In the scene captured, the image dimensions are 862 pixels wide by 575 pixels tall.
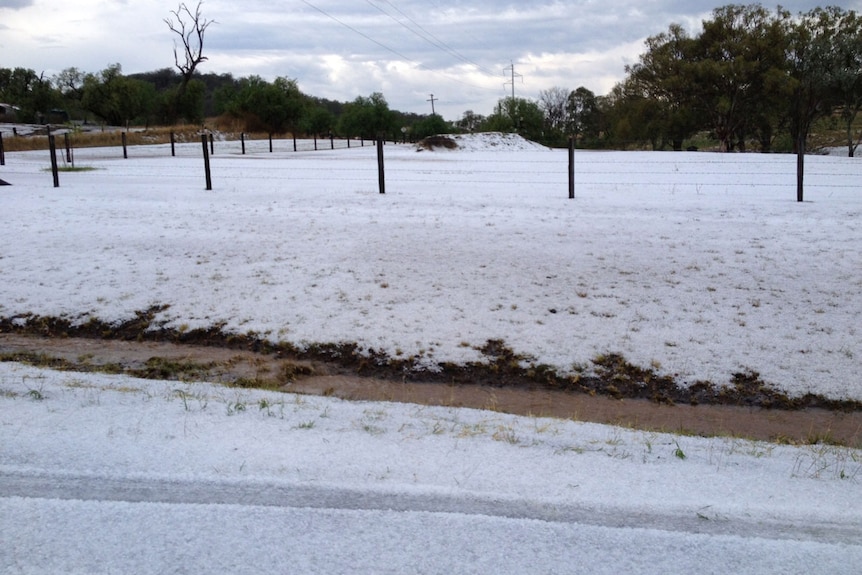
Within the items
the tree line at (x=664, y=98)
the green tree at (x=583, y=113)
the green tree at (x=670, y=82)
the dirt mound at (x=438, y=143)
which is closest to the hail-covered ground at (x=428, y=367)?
the dirt mound at (x=438, y=143)

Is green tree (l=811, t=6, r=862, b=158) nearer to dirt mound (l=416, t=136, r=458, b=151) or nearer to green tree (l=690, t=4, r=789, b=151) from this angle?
green tree (l=690, t=4, r=789, b=151)

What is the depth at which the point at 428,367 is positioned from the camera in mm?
6688

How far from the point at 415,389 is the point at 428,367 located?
45cm

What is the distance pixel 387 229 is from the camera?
11.1 meters

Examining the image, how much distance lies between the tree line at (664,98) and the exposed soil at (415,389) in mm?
34835

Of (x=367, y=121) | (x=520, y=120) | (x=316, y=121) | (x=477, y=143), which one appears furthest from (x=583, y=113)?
(x=477, y=143)

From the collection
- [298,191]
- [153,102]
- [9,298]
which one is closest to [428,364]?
[9,298]

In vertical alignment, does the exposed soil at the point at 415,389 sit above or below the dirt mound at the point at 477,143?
below

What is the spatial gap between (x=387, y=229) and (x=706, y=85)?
47.4 metres

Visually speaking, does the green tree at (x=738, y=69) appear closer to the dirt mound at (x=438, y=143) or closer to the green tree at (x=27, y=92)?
the dirt mound at (x=438, y=143)

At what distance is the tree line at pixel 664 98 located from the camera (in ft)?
155

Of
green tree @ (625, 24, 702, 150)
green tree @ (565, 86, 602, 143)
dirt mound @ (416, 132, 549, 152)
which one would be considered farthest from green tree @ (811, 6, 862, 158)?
green tree @ (565, 86, 602, 143)

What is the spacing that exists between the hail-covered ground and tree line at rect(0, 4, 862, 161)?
103 feet

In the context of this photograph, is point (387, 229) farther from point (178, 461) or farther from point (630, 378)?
point (178, 461)
